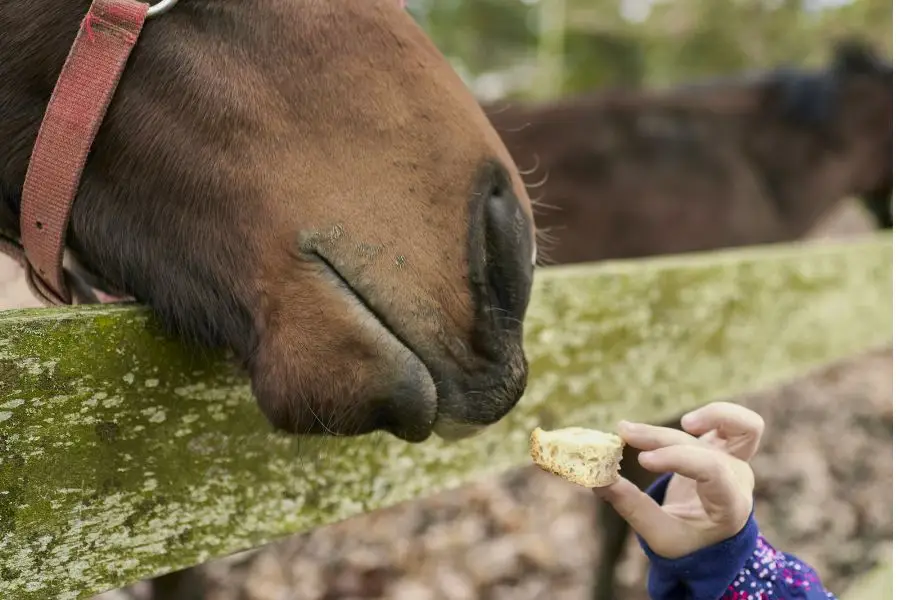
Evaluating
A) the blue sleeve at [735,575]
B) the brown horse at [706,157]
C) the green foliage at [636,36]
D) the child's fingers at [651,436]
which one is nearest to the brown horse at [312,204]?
the child's fingers at [651,436]

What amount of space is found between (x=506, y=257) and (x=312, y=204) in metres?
0.24

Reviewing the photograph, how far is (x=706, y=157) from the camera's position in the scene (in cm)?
404

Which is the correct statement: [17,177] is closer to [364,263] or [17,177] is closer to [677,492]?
[364,263]

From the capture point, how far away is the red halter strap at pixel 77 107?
1.01 m

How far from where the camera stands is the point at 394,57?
3.37ft

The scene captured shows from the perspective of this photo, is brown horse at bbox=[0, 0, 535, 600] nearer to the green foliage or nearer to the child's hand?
the child's hand

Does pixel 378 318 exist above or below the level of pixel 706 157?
above

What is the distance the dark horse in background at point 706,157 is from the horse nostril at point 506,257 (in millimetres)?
1834

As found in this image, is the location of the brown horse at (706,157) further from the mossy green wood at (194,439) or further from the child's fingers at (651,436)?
the child's fingers at (651,436)

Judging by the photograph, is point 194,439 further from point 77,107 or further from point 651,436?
point 651,436

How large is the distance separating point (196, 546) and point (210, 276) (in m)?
0.35

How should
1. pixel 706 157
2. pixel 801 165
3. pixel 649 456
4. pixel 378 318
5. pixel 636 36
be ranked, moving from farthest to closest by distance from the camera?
1. pixel 636 36
2. pixel 801 165
3. pixel 706 157
4. pixel 378 318
5. pixel 649 456

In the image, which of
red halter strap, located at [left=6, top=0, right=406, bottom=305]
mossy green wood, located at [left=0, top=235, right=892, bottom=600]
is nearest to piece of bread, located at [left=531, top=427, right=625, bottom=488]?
mossy green wood, located at [left=0, top=235, right=892, bottom=600]

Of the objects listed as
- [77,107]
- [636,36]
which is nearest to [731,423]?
[77,107]
